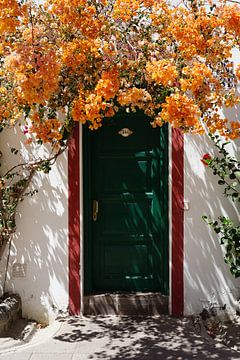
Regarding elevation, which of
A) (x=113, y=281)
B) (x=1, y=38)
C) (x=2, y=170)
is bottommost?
(x=113, y=281)

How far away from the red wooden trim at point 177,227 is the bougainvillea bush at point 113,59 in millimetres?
1358

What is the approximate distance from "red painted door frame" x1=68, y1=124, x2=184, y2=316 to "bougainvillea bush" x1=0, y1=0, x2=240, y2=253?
1327 millimetres

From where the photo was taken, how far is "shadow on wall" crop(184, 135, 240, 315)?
645 cm

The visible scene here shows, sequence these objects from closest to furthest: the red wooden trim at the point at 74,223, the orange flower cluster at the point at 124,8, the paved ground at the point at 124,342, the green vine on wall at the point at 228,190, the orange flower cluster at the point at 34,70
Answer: the orange flower cluster at the point at 34,70 → the orange flower cluster at the point at 124,8 → the paved ground at the point at 124,342 → the green vine on wall at the point at 228,190 → the red wooden trim at the point at 74,223

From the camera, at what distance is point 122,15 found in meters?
4.73

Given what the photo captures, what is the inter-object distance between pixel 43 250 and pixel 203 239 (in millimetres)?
1941

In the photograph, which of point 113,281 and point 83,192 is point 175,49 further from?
point 113,281

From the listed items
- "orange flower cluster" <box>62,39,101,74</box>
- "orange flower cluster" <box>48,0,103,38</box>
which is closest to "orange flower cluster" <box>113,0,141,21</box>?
→ "orange flower cluster" <box>48,0,103,38</box>

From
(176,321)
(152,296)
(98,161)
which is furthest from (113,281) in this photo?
(98,161)

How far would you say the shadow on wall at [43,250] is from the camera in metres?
6.47

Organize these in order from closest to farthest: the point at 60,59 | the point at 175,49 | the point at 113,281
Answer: the point at 60,59, the point at 175,49, the point at 113,281

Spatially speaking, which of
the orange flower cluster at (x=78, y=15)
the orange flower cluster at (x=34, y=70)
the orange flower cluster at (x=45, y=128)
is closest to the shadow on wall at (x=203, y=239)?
the orange flower cluster at (x=45, y=128)

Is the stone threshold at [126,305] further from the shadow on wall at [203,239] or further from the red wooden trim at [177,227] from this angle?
the shadow on wall at [203,239]

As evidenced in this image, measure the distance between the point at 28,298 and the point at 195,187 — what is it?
243cm
